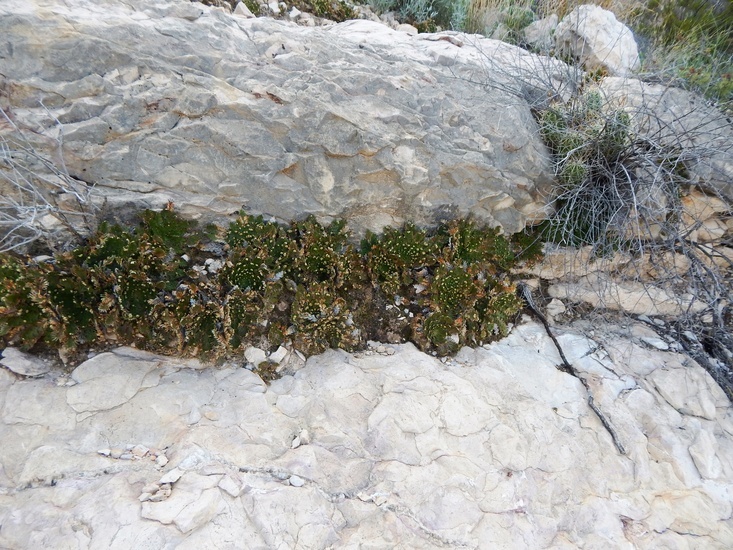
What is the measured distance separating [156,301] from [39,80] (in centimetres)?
174

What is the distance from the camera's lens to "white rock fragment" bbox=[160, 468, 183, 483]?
113 inches

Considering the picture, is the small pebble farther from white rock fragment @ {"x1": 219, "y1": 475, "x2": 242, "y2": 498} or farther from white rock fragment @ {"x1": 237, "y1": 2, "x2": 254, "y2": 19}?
white rock fragment @ {"x1": 237, "y1": 2, "x2": 254, "y2": 19}

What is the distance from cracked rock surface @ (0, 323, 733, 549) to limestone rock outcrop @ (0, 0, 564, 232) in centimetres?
134

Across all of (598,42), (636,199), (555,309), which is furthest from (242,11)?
(555,309)

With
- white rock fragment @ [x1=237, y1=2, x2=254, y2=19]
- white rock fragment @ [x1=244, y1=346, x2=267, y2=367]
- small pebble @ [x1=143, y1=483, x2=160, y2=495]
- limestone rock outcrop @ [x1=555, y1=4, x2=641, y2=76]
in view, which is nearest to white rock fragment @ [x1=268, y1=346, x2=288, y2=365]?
white rock fragment @ [x1=244, y1=346, x2=267, y2=367]

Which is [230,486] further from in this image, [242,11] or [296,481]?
[242,11]

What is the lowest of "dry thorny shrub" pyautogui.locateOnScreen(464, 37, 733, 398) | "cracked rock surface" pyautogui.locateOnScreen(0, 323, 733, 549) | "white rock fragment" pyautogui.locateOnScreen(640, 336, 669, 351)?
"cracked rock surface" pyautogui.locateOnScreen(0, 323, 733, 549)

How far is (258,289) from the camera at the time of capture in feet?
12.8

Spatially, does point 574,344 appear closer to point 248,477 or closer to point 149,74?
point 248,477

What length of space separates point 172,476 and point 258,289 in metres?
1.51

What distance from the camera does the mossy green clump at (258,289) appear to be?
342 cm

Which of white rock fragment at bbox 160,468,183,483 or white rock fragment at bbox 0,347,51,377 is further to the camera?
white rock fragment at bbox 0,347,51,377

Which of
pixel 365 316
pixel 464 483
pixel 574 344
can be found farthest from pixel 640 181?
pixel 464 483

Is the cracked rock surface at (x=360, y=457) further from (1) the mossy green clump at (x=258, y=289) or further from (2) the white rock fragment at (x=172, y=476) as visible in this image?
(1) the mossy green clump at (x=258, y=289)
